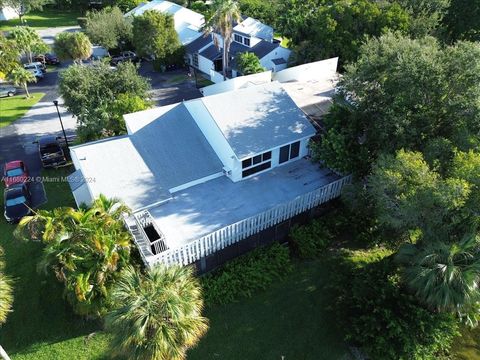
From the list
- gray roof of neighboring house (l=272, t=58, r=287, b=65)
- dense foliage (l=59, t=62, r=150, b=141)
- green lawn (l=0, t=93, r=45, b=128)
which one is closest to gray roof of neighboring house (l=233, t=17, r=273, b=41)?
gray roof of neighboring house (l=272, t=58, r=287, b=65)

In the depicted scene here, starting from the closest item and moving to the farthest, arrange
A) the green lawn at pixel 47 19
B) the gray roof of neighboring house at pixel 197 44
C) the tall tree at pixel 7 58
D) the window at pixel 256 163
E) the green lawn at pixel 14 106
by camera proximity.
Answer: the window at pixel 256 163 < the green lawn at pixel 14 106 < the tall tree at pixel 7 58 < the gray roof of neighboring house at pixel 197 44 < the green lawn at pixel 47 19

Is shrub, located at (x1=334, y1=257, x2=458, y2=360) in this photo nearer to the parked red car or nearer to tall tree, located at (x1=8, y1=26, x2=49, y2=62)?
the parked red car

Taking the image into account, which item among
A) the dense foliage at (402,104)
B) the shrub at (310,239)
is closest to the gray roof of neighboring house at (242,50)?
the dense foliage at (402,104)

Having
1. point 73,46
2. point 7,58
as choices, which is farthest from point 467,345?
point 7,58

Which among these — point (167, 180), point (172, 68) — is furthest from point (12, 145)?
point (172, 68)

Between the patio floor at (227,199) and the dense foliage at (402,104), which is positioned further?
the patio floor at (227,199)

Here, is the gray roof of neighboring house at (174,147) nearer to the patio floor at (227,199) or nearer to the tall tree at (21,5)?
the patio floor at (227,199)

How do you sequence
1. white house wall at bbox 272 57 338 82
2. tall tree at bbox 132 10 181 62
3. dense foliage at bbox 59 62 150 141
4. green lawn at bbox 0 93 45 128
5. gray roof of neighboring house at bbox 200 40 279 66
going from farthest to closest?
gray roof of neighboring house at bbox 200 40 279 66
tall tree at bbox 132 10 181 62
green lawn at bbox 0 93 45 128
white house wall at bbox 272 57 338 82
dense foliage at bbox 59 62 150 141
